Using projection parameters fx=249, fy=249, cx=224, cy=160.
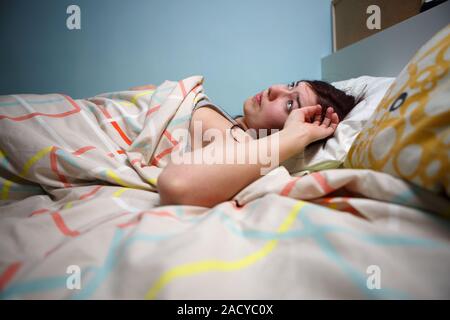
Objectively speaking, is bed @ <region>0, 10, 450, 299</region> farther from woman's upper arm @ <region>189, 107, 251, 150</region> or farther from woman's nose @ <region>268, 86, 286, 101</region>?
woman's nose @ <region>268, 86, 286, 101</region>

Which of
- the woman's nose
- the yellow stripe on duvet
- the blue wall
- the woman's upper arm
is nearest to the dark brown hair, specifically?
the woman's nose

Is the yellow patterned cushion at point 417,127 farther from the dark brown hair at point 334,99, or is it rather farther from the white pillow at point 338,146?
the dark brown hair at point 334,99

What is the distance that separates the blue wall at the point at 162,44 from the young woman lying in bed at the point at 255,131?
1.65 feet

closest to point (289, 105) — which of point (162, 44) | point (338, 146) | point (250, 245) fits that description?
point (338, 146)

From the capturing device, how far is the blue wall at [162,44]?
1.22 metres

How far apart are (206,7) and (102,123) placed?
0.87 metres

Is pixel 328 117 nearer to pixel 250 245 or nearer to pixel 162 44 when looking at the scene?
pixel 250 245

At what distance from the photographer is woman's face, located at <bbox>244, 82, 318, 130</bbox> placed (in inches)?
33.6

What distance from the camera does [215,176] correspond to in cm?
54

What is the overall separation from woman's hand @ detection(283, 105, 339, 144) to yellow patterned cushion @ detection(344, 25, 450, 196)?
19 cm

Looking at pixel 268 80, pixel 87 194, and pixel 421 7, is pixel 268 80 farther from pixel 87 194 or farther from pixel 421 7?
pixel 87 194

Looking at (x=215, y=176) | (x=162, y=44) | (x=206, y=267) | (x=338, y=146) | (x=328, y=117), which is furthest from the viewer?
(x=162, y=44)

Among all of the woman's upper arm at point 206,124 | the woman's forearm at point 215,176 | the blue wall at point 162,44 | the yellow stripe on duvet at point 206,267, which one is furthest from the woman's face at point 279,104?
the yellow stripe on duvet at point 206,267

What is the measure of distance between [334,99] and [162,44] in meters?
0.89
